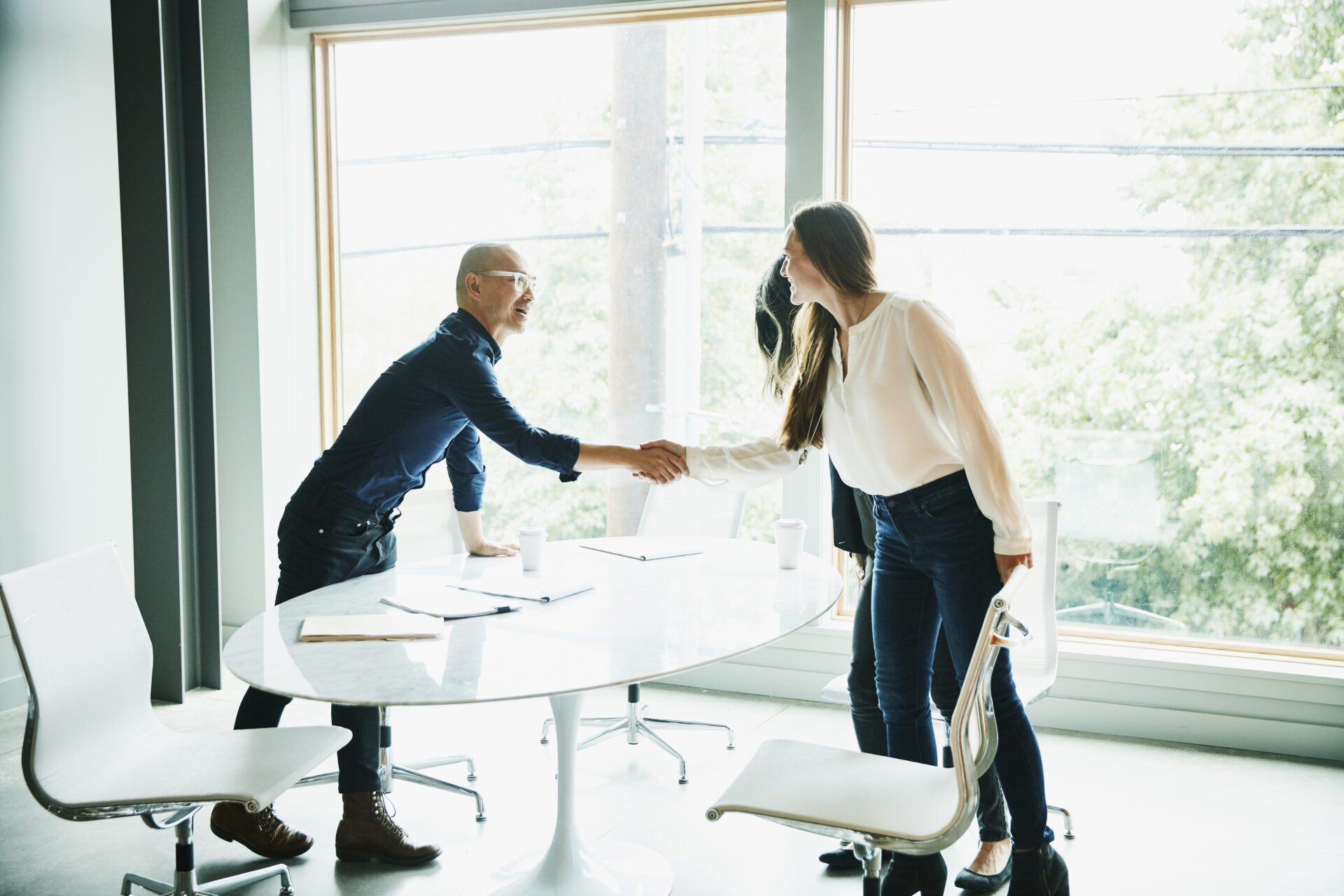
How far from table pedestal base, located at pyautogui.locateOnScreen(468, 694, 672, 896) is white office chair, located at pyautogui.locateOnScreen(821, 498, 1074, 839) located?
708 millimetres

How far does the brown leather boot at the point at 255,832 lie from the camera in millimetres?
2770

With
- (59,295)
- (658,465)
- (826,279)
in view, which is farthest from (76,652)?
(59,295)

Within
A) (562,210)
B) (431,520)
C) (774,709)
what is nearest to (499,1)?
(562,210)

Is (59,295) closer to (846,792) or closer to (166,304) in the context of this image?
(166,304)

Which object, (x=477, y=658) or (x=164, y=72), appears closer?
(x=477, y=658)

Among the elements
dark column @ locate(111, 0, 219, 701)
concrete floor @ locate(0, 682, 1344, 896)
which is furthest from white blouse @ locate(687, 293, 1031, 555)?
dark column @ locate(111, 0, 219, 701)

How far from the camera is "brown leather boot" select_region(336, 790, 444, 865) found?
2754 millimetres

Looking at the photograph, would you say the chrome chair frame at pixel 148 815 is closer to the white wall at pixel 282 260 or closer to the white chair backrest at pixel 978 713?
the white chair backrest at pixel 978 713

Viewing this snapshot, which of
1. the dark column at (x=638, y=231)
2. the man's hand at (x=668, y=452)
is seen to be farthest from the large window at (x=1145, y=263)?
the man's hand at (x=668, y=452)

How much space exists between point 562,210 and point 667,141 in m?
0.55

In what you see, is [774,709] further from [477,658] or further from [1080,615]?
[477,658]

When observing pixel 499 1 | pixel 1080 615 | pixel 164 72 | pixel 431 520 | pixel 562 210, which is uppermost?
pixel 499 1

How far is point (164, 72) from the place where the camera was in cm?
416

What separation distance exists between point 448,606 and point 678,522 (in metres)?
1.40
